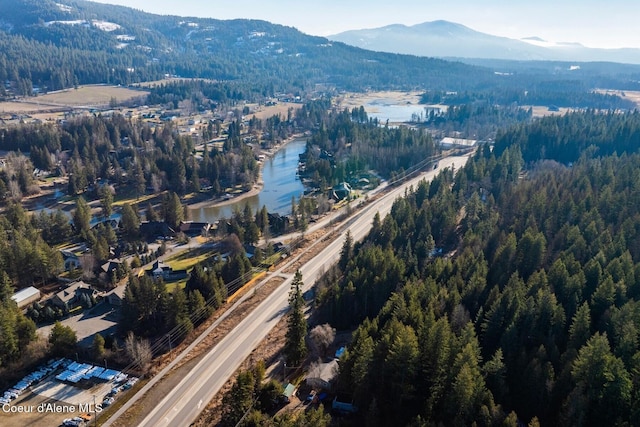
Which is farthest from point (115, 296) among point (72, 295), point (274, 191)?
point (274, 191)

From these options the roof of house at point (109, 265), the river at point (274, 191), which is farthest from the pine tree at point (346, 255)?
the river at point (274, 191)

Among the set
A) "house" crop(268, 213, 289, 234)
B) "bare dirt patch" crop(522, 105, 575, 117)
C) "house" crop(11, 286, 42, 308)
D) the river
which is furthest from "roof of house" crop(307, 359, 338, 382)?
"bare dirt patch" crop(522, 105, 575, 117)

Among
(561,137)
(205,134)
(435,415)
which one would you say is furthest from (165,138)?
(435,415)

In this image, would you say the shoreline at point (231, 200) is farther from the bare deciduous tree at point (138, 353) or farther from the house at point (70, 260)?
the bare deciduous tree at point (138, 353)

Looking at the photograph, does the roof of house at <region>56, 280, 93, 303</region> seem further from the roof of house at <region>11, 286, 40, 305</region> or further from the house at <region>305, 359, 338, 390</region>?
the house at <region>305, 359, 338, 390</region>

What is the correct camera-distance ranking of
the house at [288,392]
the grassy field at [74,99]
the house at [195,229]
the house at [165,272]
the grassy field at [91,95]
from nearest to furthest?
the house at [288,392] < the house at [165,272] < the house at [195,229] < the grassy field at [74,99] < the grassy field at [91,95]

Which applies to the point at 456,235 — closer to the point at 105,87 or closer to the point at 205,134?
the point at 205,134
